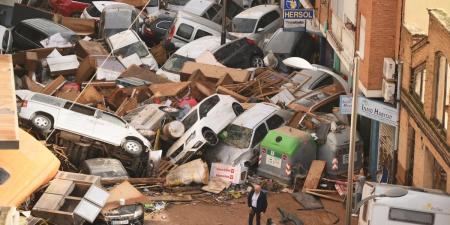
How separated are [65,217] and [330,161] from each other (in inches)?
317

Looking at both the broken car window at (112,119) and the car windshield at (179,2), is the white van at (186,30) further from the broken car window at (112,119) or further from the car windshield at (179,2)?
the broken car window at (112,119)

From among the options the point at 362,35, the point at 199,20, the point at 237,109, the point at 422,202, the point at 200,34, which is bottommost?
the point at 422,202

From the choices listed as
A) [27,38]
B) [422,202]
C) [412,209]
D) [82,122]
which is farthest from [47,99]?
[422,202]

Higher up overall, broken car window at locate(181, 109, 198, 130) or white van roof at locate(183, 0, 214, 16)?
white van roof at locate(183, 0, 214, 16)

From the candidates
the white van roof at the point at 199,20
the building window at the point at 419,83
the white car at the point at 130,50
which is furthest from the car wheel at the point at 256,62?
the building window at the point at 419,83

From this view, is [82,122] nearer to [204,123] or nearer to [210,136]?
[204,123]

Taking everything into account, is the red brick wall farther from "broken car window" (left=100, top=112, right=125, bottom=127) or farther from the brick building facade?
"broken car window" (left=100, top=112, right=125, bottom=127)

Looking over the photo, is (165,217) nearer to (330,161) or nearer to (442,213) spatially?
(330,161)

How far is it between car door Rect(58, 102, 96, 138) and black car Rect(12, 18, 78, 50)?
1099 cm

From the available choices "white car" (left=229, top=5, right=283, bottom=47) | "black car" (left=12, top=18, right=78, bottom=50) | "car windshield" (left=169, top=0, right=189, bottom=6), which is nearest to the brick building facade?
"white car" (left=229, top=5, right=283, bottom=47)

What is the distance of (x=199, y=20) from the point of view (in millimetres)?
46156

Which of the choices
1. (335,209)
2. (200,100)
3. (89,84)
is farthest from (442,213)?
(89,84)

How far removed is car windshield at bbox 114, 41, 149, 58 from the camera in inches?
1642

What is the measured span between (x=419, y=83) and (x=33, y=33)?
19.0 metres
